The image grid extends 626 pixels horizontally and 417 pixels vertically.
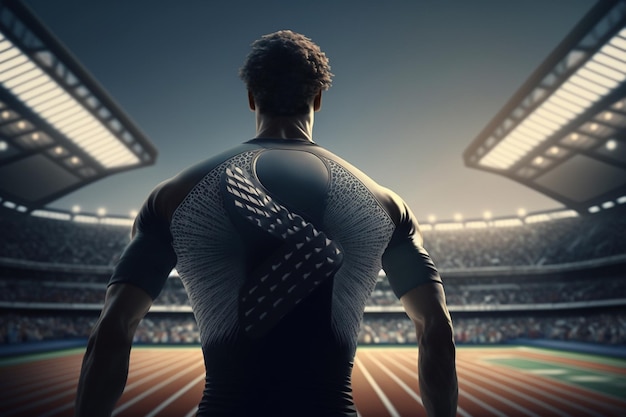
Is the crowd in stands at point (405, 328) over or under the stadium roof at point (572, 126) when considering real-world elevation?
under

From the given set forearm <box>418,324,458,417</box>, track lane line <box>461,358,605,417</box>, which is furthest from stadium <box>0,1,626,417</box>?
forearm <box>418,324,458,417</box>

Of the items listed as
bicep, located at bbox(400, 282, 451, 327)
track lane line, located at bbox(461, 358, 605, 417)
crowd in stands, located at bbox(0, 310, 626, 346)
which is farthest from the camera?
crowd in stands, located at bbox(0, 310, 626, 346)

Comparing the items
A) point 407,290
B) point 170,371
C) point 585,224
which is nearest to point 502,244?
point 585,224

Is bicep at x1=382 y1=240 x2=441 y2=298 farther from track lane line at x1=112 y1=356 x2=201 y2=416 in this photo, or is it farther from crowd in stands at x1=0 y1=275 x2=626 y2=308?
crowd in stands at x1=0 y1=275 x2=626 y2=308

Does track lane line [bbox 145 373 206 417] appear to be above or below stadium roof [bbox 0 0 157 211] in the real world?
below

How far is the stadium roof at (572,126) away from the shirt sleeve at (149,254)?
21.3 metres

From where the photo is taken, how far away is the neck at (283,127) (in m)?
1.32

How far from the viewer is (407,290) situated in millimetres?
1260

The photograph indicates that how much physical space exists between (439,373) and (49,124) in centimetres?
2861

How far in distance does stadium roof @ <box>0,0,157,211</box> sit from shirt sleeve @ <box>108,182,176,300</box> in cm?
2029

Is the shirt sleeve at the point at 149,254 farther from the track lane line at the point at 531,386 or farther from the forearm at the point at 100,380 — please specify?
the track lane line at the point at 531,386

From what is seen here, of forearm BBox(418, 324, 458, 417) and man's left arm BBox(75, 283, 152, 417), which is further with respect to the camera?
forearm BBox(418, 324, 458, 417)

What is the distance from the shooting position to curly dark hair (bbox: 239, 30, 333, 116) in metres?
1.26

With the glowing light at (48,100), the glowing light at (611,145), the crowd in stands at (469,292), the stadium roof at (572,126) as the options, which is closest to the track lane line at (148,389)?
the glowing light at (48,100)
